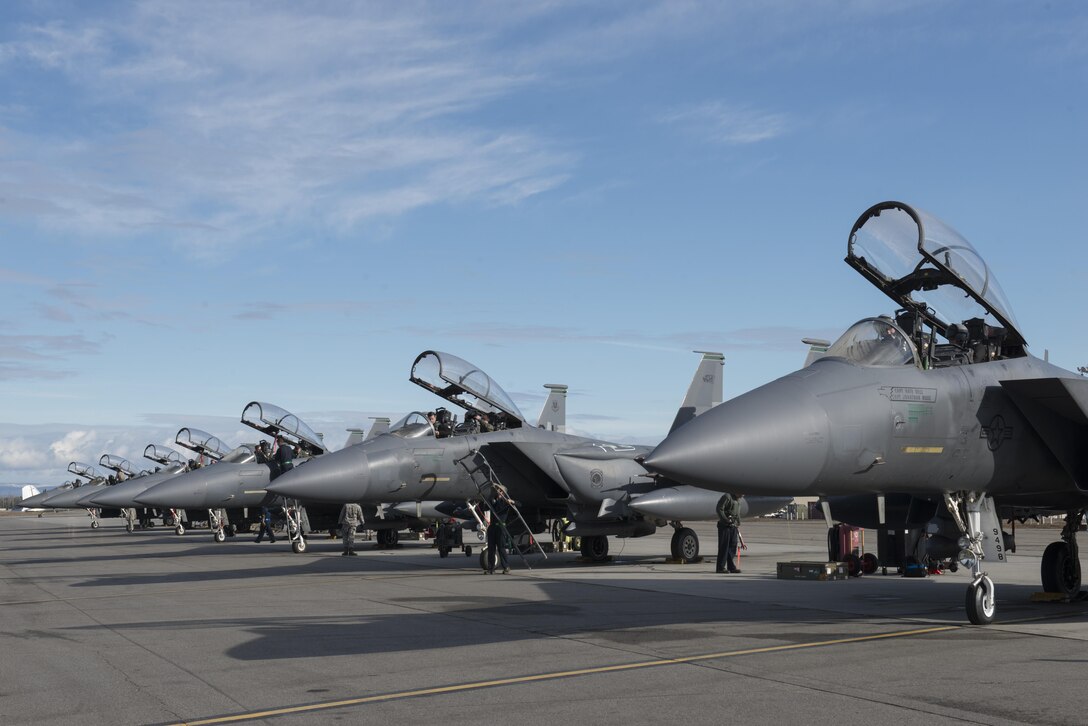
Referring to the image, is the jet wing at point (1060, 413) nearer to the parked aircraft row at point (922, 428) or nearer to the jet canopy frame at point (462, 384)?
the parked aircraft row at point (922, 428)

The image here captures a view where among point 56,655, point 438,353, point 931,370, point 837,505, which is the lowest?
point 56,655

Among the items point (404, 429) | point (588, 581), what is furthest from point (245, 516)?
point (588, 581)

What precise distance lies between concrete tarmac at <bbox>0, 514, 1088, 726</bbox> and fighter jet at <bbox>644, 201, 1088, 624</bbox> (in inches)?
45.5

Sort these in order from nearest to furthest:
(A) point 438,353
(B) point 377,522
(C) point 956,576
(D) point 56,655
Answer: (D) point 56,655 → (C) point 956,576 → (A) point 438,353 → (B) point 377,522

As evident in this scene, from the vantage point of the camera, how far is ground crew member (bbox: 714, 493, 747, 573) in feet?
53.7

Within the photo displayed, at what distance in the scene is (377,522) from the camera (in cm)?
2356

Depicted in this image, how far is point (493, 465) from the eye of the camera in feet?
57.7

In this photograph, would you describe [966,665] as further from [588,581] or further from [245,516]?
[245,516]

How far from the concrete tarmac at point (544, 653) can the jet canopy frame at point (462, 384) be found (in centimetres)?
363

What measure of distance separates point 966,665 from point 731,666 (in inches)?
62.3

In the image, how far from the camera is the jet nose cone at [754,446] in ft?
23.5

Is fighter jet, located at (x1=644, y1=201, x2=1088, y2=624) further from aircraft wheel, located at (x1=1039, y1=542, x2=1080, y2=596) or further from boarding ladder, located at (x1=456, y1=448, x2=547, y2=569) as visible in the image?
boarding ladder, located at (x1=456, y1=448, x2=547, y2=569)

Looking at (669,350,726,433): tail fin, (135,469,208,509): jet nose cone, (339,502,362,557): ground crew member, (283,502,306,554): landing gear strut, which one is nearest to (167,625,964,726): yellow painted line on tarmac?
(669,350,726,433): tail fin

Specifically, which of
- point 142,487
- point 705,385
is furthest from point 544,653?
point 142,487
